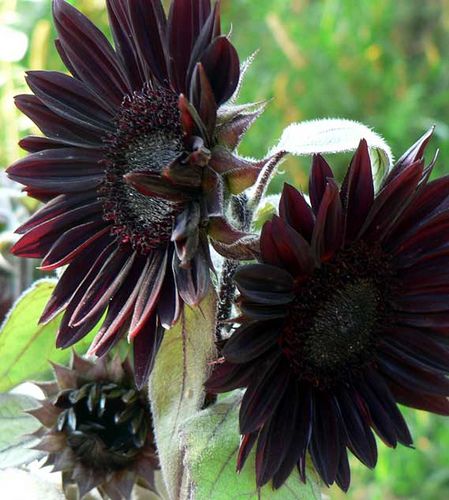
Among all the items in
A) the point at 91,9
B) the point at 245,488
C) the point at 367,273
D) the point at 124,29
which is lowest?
the point at 245,488

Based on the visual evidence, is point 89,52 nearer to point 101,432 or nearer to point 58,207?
point 58,207

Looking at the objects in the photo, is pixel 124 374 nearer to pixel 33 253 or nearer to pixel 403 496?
pixel 33 253

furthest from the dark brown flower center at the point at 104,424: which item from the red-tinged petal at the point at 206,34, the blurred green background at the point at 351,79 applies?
the blurred green background at the point at 351,79

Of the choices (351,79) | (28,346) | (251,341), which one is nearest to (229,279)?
(251,341)

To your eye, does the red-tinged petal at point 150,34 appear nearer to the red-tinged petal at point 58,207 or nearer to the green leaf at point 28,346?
the red-tinged petal at point 58,207

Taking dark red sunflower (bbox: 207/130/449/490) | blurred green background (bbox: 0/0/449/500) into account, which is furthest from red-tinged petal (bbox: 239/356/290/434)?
blurred green background (bbox: 0/0/449/500)

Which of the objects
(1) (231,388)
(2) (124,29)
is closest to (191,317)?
(1) (231,388)

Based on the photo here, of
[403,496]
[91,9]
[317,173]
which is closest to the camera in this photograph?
[317,173]
